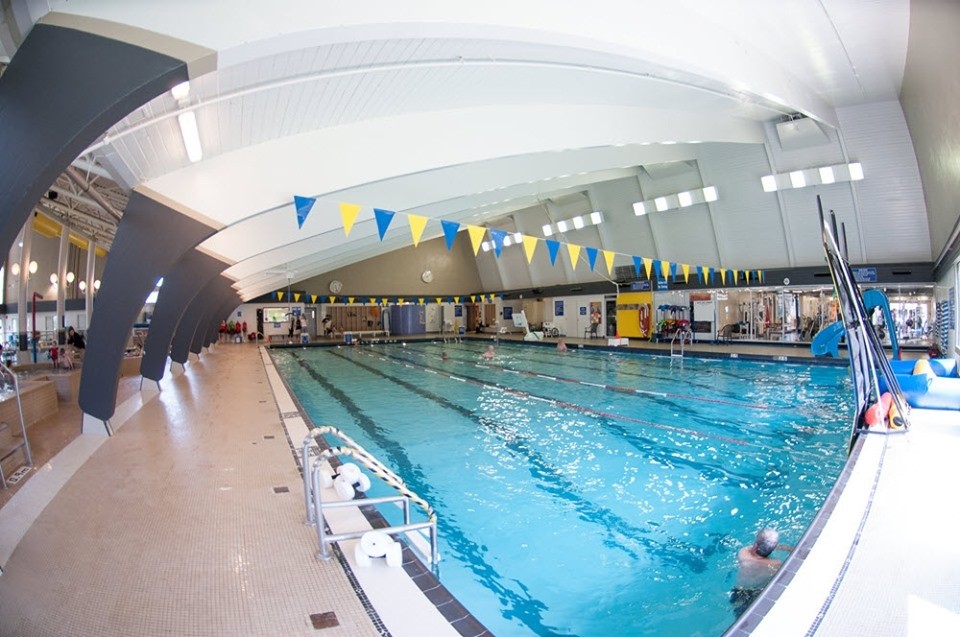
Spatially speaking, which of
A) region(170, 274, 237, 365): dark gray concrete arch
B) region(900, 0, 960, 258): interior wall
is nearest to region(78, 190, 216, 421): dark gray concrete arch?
region(170, 274, 237, 365): dark gray concrete arch

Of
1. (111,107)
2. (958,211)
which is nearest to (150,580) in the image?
(111,107)

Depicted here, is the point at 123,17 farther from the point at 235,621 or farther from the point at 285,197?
the point at 285,197

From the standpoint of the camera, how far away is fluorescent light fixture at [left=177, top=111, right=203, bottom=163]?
15.2ft

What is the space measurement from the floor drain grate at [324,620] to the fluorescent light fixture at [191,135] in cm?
434

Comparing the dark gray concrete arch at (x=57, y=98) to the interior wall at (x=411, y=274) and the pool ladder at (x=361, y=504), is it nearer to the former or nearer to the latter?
the pool ladder at (x=361, y=504)

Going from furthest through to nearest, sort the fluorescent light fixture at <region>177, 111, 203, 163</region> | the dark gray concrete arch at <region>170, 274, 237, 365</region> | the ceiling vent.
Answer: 1. the dark gray concrete arch at <region>170, 274, 237, 365</region>
2. the ceiling vent
3. the fluorescent light fixture at <region>177, 111, 203, 163</region>

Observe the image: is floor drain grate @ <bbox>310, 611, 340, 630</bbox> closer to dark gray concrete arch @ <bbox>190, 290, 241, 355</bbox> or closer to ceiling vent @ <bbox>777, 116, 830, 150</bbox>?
ceiling vent @ <bbox>777, 116, 830, 150</bbox>

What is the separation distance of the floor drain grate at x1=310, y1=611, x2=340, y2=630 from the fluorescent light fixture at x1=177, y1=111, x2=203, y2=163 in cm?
434

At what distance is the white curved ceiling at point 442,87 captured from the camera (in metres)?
3.31

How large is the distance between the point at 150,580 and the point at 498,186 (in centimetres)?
749

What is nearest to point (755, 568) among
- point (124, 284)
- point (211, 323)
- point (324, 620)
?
point (324, 620)

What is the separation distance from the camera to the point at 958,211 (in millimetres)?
8234

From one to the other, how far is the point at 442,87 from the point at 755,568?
5.28 metres

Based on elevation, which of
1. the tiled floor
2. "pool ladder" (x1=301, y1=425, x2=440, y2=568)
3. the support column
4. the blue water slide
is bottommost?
the tiled floor
